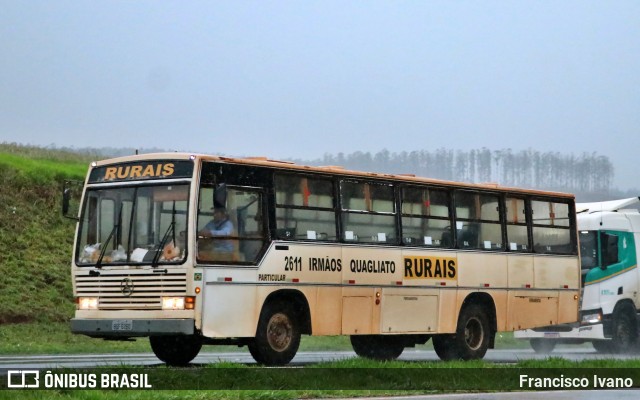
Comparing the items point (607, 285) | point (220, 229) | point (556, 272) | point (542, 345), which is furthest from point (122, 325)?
point (542, 345)

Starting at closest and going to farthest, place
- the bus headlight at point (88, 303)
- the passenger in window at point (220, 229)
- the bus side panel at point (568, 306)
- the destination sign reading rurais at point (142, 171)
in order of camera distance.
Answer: the passenger in window at point (220, 229)
the destination sign reading rurais at point (142, 171)
the bus headlight at point (88, 303)
the bus side panel at point (568, 306)

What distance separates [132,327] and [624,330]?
584 inches

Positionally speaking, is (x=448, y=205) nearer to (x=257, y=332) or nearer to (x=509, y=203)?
(x=509, y=203)

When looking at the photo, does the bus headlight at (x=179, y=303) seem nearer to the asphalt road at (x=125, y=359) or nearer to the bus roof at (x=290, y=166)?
the asphalt road at (x=125, y=359)

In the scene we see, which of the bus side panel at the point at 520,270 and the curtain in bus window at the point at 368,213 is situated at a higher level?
the curtain in bus window at the point at 368,213

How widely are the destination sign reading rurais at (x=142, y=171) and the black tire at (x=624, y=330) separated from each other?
1387 cm

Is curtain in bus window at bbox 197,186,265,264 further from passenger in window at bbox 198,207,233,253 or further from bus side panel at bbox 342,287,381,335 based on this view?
bus side panel at bbox 342,287,381,335

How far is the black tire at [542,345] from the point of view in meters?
31.8

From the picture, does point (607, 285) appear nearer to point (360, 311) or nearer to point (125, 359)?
point (360, 311)

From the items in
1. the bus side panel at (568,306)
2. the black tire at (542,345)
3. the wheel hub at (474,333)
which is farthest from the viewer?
the black tire at (542,345)

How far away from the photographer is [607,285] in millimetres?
30000

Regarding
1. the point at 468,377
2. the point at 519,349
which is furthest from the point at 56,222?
the point at 468,377

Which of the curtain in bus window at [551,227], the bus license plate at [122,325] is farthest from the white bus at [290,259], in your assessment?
the curtain in bus window at [551,227]

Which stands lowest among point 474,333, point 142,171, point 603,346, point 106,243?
point 603,346
